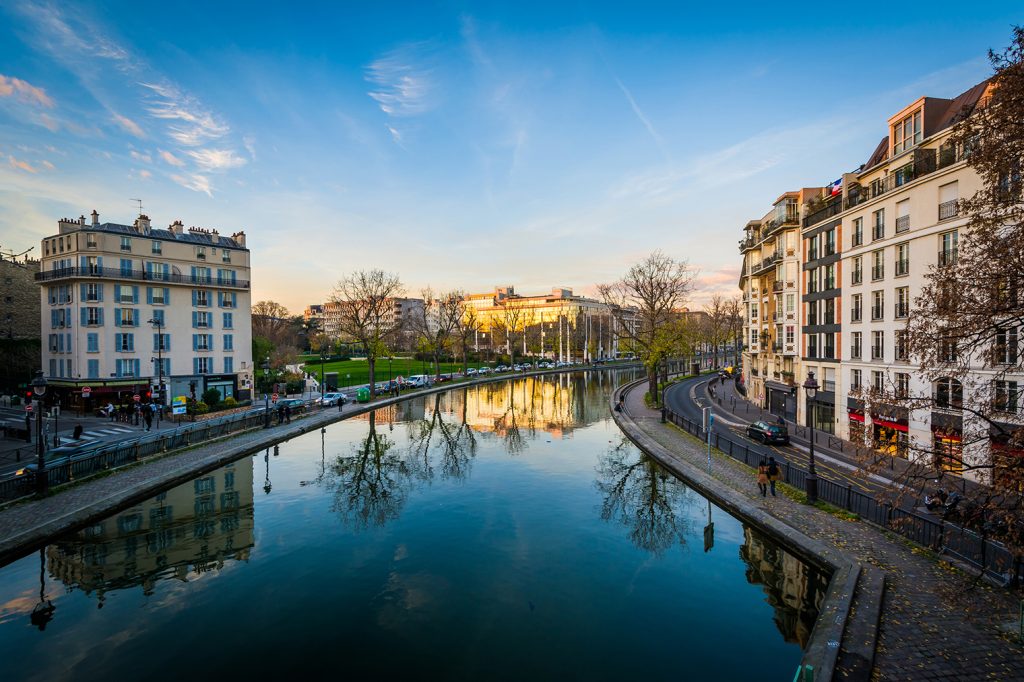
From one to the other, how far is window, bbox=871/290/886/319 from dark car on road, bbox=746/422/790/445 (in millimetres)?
8914

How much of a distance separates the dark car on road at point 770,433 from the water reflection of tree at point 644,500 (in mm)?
7779

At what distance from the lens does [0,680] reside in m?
11.4

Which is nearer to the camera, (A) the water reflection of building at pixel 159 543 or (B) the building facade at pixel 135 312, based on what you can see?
(A) the water reflection of building at pixel 159 543

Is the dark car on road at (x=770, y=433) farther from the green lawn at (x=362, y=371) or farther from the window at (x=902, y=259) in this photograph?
the green lawn at (x=362, y=371)

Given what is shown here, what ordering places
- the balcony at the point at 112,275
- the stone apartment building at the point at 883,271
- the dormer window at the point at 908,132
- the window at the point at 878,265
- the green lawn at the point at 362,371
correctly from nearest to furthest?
1. the stone apartment building at the point at 883,271
2. the dormer window at the point at 908,132
3. the window at the point at 878,265
4. the balcony at the point at 112,275
5. the green lawn at the point at 362,371

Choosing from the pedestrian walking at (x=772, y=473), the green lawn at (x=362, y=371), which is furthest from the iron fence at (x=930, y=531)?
the green lawn at (x=362, y=371)

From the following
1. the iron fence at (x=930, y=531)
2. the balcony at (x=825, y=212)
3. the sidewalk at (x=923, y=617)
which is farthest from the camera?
the balcony at (x=825, y=212)

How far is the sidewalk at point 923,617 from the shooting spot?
10.2m

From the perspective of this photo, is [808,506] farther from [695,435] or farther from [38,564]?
[38,564]

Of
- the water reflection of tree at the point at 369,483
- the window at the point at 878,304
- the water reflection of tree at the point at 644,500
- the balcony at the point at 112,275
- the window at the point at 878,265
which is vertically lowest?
the water reflection of tree at the point at 369,483

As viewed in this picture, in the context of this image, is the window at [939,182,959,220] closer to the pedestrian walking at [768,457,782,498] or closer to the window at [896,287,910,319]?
the window at [896,287,910,319]

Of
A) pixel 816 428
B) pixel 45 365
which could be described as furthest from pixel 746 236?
pixel 45 365

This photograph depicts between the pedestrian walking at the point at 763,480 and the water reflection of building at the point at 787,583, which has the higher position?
the pedestrian walking at the point at 763,480

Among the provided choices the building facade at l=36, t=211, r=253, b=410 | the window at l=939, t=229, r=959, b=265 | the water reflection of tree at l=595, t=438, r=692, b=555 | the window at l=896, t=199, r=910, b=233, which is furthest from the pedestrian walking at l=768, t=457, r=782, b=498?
the building facade at l=36, t=211, r=253, b=410
